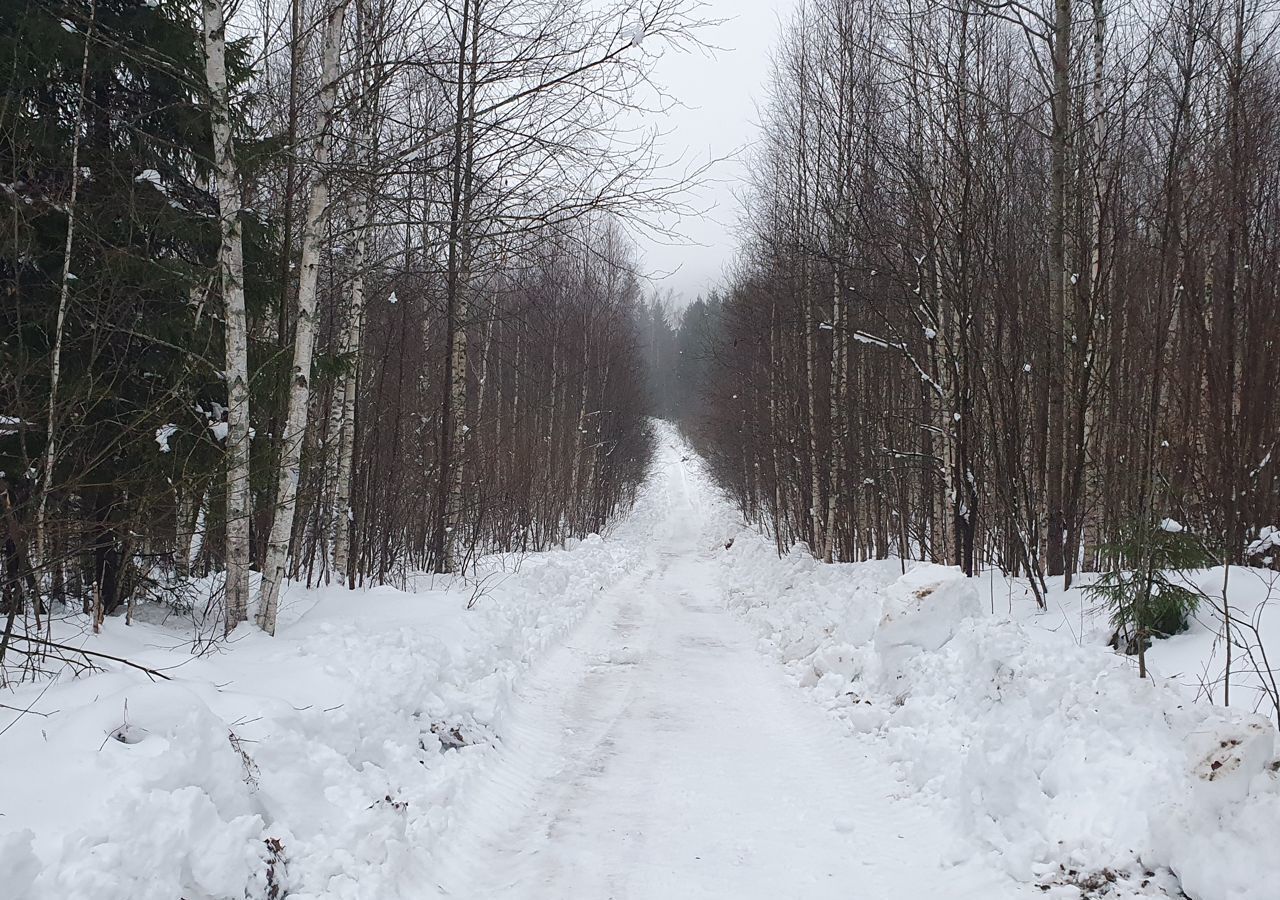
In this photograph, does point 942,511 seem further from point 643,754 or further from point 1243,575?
point 643,754

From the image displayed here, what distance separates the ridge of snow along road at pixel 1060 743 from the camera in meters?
3.17

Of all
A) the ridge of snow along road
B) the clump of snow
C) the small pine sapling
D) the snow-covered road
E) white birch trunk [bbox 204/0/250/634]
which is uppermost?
white birch trunk [bbox 204/0/250/634]

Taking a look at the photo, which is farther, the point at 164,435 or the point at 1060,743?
the point at 164,435

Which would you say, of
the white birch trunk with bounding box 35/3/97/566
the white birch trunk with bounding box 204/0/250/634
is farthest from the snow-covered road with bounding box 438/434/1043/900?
the white birch trunk with bounding box 35/3/97/566

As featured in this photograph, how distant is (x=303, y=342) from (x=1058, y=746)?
6068 millimetres

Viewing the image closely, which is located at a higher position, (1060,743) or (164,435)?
(164,435)

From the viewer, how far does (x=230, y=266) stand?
5492mm

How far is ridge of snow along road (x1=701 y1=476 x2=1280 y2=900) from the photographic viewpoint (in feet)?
10.4

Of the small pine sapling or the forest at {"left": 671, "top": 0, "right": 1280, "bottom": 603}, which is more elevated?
the forest at {"left": 671, "top": 0, "right": 1280, "bottom": 603}

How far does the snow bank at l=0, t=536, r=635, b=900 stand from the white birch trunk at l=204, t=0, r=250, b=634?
4.16ft

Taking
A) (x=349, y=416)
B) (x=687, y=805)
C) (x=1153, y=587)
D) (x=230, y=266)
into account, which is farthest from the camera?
(x=349, y=416)

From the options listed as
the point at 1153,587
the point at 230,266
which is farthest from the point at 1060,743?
the point at 230,266

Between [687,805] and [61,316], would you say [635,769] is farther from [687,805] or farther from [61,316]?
[61,316]

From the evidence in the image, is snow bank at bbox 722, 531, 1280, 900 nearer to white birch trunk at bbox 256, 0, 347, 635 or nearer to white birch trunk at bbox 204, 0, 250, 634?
white birch trunk at bbox 256, 0, 347, 635
